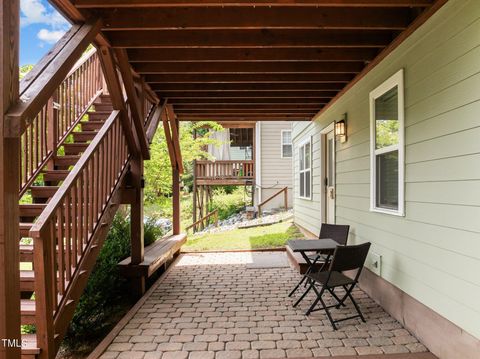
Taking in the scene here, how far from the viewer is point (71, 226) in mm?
2793

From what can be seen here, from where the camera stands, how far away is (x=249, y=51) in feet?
12.1

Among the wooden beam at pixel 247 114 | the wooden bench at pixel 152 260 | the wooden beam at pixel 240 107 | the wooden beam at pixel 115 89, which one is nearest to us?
the wooden beam at pixel 115 89

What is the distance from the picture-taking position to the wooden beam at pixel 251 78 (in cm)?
446

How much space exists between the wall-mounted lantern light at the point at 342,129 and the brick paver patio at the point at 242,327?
2.32 m

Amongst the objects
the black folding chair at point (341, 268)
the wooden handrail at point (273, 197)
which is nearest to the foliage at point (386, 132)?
the black folding chair at point (341, 268)

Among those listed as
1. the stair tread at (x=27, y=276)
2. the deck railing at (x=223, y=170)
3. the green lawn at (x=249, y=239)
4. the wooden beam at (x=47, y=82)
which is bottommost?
the green lawn at (x=249, y=239)

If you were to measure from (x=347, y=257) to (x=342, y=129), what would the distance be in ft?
7.98

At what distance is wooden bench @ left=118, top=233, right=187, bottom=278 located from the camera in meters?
4.26

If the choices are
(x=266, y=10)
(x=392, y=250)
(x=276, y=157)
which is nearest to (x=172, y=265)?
(x=392, y=250)

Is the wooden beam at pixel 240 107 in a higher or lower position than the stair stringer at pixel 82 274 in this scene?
higher

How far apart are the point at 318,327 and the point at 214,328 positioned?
41.4 inches

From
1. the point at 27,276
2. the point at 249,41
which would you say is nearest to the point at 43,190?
the point at 27,276

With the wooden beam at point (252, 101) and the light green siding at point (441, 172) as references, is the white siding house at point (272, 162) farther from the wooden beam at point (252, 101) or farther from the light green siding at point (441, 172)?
the light green siding at point (441, 172)

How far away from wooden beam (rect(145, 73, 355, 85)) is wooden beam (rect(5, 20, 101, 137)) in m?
1.69
